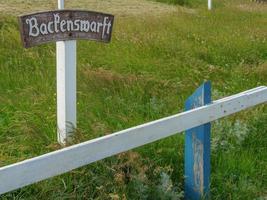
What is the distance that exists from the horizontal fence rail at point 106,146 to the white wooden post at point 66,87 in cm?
75

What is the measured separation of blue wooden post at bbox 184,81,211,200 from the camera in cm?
390

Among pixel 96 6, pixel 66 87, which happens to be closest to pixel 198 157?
pixel 66 87

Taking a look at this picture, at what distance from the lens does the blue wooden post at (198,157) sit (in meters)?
3.90

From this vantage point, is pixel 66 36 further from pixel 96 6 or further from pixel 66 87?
pixel 96 6

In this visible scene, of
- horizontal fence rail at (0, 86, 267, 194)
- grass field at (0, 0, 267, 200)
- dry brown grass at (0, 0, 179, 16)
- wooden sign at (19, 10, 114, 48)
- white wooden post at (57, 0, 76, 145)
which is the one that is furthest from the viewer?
dry brown grass at (0, 0, 179, 16)

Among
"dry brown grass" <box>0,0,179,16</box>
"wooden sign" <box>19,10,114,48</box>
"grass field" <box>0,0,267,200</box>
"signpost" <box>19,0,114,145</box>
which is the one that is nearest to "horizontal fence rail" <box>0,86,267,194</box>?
"grass field" <box>0,0,267,200</box>

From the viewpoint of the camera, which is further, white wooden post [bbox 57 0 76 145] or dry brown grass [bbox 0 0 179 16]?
dry brown grass [bbox 0 0 179 16]

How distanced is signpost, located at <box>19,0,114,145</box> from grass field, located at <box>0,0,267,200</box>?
0.15m

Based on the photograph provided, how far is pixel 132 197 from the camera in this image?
374 centimetres

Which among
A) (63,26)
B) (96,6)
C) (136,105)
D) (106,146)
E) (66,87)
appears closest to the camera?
(106,146)

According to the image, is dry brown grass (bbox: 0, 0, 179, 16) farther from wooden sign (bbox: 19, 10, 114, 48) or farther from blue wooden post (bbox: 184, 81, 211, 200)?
blue wooden post (bbox: 184, 81, 211, 200)

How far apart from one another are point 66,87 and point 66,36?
0.38 m

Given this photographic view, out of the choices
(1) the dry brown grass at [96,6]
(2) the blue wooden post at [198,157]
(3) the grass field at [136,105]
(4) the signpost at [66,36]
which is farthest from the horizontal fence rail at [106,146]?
(1) the dry brown grass at [96,6]

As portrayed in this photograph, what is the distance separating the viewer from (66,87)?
4008 millimetres
